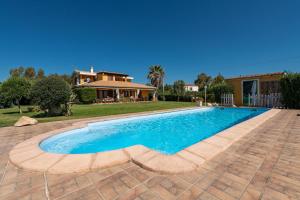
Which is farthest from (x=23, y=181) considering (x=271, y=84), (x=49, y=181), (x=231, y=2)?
(x=271, y=84)

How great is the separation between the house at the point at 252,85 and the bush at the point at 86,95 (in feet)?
59.4

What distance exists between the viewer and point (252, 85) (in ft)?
48.6

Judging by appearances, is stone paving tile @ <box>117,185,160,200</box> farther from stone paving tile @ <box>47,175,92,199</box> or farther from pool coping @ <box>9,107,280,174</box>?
stone paving tile @ <box>47,175,92,199</box>

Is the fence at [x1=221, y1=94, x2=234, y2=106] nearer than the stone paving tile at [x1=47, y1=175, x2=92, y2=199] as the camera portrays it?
No

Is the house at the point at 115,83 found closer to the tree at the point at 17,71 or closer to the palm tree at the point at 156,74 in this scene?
the palm tree at the point at 156,74

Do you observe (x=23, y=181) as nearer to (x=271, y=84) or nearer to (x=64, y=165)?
(x=64, y=165)

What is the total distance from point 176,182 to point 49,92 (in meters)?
9.52

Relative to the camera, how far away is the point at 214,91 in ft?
59.0

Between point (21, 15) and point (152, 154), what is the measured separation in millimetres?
16358

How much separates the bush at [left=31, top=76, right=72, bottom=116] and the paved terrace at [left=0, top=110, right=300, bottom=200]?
6768mm

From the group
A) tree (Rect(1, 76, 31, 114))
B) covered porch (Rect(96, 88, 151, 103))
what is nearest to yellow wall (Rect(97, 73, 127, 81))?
covered porch (Rect(96, 88, 151, 103))

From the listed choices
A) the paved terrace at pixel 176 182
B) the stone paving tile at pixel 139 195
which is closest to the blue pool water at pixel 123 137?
the paved terrace at pixel 176 182

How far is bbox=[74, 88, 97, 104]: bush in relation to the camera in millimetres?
19312

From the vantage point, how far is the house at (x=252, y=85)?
13.6 m
